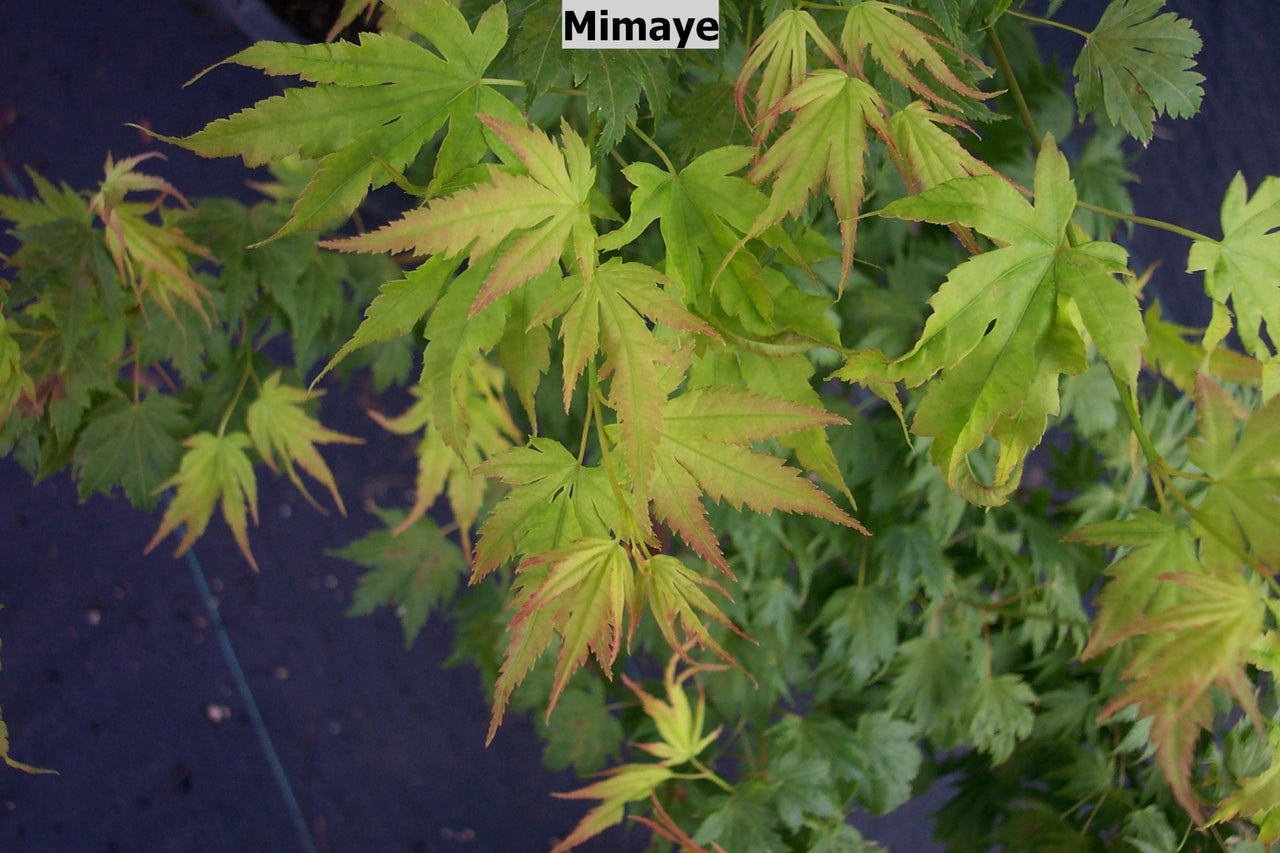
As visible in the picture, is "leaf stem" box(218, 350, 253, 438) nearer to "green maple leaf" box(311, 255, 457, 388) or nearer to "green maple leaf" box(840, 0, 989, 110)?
"green maple leaf" box(311, 255, 457, 388)

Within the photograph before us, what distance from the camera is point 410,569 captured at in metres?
1.08

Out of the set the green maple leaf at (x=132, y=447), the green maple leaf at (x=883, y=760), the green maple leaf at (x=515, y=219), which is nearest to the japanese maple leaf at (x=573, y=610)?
the green maple leaf at (x=515, y=219)

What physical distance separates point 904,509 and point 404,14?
0.66m

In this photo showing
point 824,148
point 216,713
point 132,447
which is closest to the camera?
point 824,148

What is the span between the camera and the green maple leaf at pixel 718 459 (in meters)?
0.43

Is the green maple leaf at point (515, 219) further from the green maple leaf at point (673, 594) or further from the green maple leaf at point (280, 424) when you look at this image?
the green maple leaf at point (280, 424)

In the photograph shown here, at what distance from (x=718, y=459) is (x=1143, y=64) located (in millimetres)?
332

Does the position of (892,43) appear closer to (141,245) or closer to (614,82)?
(614,82)

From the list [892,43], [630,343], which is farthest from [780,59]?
[630,343]

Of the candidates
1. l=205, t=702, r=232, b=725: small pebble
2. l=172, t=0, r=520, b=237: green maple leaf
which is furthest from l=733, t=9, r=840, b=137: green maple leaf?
l=205, t=702, r=232, b=725: small pebble

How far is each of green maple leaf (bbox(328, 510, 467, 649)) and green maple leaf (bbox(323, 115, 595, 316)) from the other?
27.8 inches

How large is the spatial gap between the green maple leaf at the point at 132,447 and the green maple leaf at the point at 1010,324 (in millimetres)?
619

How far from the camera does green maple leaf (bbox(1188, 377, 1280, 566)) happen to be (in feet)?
1.35

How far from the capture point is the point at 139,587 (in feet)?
4.75
